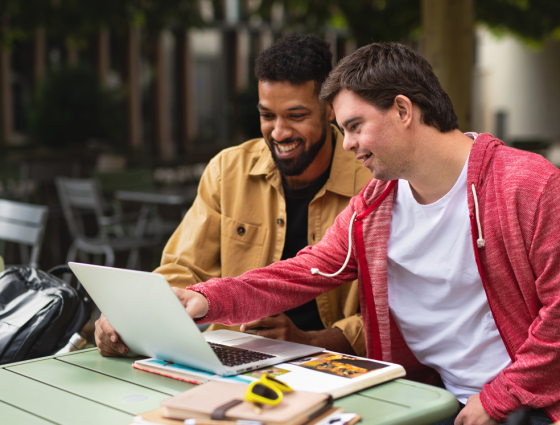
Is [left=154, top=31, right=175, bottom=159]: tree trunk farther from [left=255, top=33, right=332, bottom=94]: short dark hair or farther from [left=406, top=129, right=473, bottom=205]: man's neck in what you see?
[left=406, top=129, right=473, bottom=205]: man's neck

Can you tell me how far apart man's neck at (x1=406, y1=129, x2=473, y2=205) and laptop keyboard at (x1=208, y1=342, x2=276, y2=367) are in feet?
2.17

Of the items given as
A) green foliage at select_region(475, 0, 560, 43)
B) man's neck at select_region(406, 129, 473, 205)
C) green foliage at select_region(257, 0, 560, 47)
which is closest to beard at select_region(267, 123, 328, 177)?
man's neck at select_region(406, 129, 473, 205)

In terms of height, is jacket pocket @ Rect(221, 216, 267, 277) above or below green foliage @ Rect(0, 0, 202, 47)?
below

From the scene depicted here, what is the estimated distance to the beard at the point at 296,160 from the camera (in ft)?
8.27

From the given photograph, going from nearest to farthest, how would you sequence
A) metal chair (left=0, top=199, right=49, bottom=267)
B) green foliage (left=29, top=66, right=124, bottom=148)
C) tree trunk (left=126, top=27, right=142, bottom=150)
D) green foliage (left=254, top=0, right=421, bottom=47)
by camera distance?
metal chair (left=0, top=199, right=49, bottom=267), green foliage (left=254, top=0, right=421, bottom=47), green foliage (left=29, top=66, right=124, bottom=148), tree trunk (left=126, top=27, right=142, bottom=150)

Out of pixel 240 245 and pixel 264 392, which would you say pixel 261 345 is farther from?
pixel 240 245

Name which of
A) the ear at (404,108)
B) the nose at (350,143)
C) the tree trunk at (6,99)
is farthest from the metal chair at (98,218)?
the tree trunk at (6,99)

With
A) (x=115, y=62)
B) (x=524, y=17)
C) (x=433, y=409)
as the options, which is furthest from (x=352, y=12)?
(x=115, y=62)

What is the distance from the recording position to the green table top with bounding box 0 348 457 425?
143cm

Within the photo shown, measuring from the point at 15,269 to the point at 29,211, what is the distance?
4.02 feet

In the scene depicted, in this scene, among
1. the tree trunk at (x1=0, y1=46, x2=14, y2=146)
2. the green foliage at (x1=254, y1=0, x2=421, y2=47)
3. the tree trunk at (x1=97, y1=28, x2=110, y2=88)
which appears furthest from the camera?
the tree trunk at (x1=97, y1=28, x2=110, y2=88)

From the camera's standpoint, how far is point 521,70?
24.4 m

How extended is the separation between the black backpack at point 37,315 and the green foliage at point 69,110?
8.55 meters

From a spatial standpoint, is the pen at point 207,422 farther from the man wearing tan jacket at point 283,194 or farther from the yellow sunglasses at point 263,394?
the man wearing tan jacket at point 283,194
